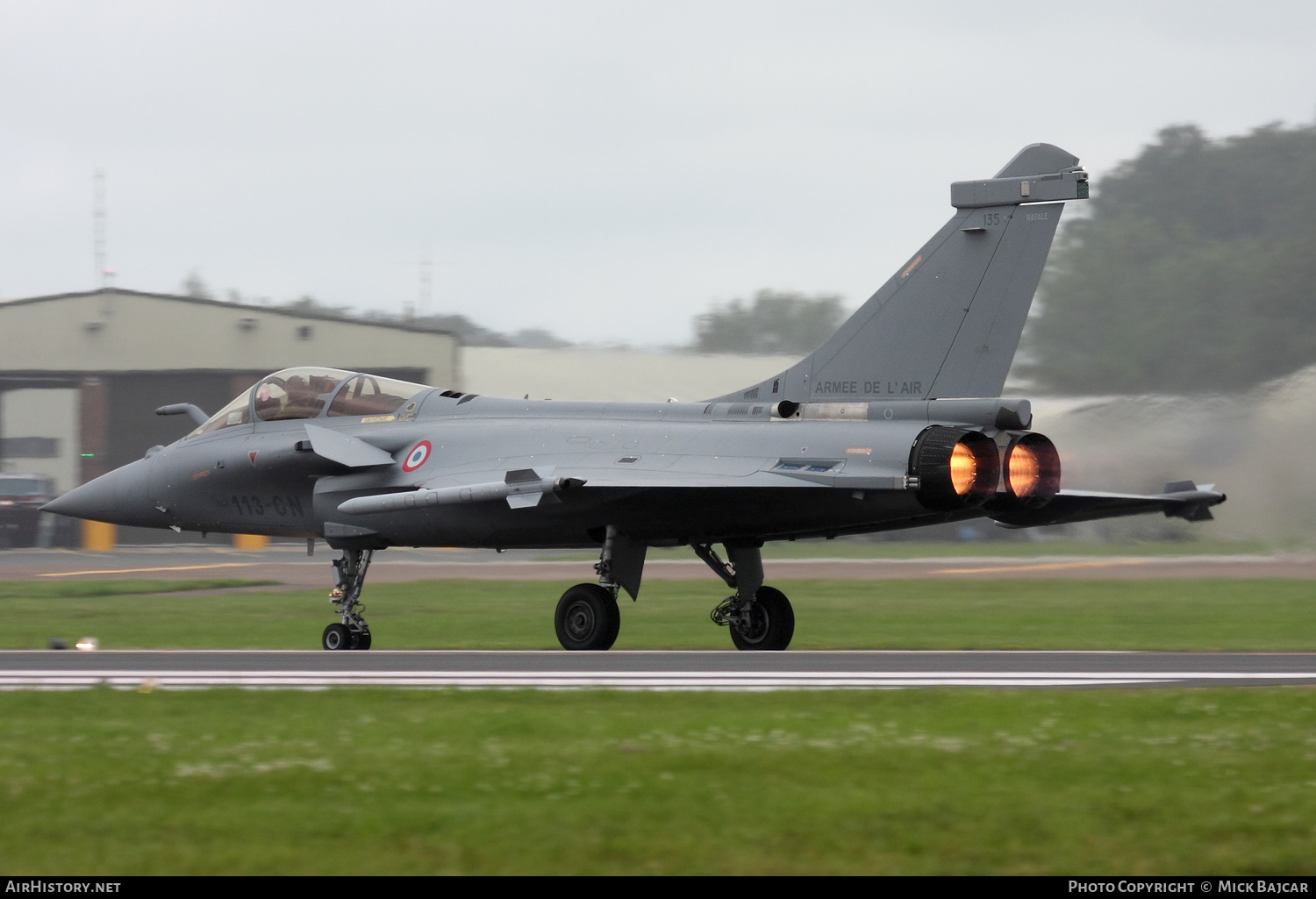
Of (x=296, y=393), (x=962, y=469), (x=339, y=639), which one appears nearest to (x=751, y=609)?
(x=962, y=469)

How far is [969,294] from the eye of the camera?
14797mm

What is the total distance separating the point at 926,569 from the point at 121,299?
1017 inches

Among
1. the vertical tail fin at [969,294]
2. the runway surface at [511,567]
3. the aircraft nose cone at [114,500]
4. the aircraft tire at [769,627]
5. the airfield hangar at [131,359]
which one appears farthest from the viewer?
the airfield hangar at [131,359]

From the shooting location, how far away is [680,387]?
3212cm

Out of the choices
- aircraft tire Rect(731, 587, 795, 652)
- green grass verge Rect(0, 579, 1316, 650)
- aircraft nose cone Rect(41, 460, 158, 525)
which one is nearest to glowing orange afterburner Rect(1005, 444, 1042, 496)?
aircraft tire Rect(731, 587, 795, 652)

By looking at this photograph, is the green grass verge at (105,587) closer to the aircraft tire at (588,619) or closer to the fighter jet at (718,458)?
the fighter jet at (718,458)

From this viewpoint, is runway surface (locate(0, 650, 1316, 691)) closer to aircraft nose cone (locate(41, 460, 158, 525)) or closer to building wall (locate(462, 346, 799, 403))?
aircraft nose cone (locate(41, 460, 158, 525))

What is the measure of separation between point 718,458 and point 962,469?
2492 mm

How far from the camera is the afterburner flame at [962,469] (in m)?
14.0

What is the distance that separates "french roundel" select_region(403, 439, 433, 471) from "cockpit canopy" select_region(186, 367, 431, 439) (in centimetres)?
76

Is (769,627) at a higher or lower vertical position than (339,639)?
higher

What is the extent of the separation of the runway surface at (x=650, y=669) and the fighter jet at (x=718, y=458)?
152 cm

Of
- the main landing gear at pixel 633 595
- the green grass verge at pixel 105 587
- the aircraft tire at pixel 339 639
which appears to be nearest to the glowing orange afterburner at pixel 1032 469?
the main landing gear at pixel 633 595

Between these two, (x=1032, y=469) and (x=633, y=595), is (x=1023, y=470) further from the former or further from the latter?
(x=633, y=595)
